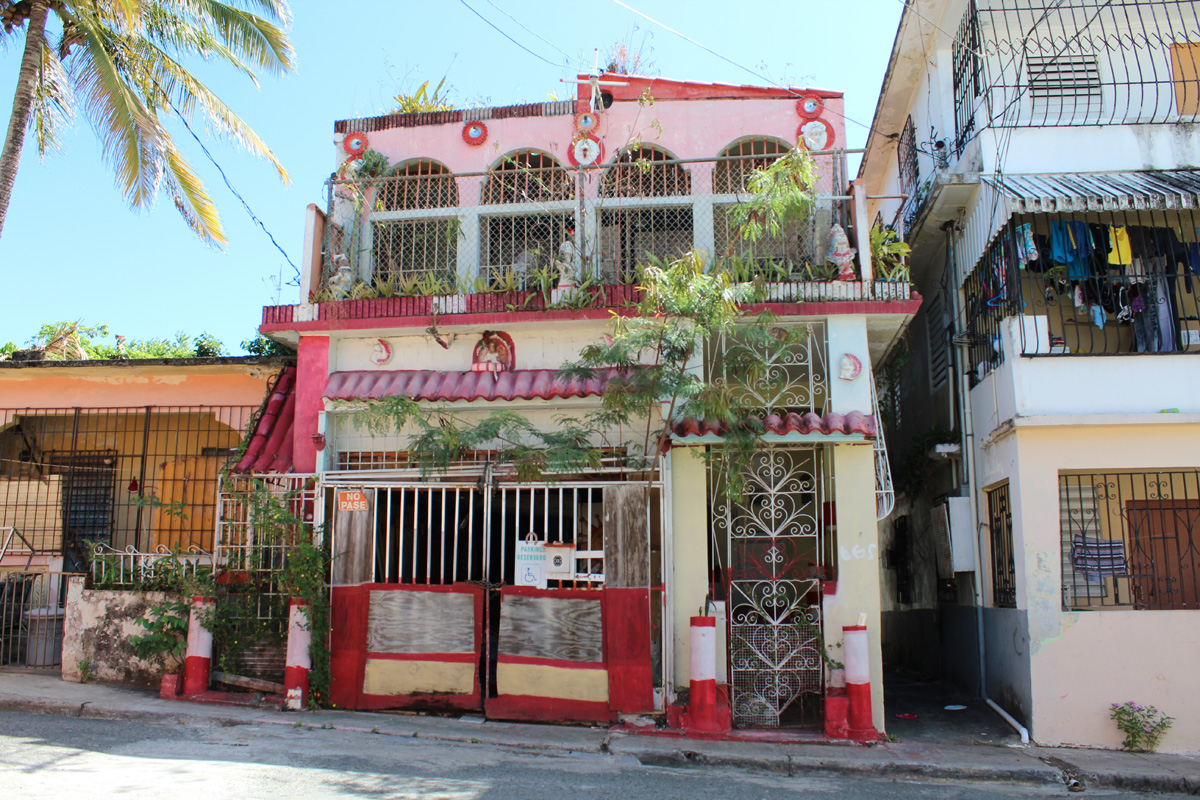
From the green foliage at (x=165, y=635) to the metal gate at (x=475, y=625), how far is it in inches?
61.5

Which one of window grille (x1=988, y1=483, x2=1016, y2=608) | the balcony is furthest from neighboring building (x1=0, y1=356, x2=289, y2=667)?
window grille (x1=988, y1=483, x2=1016, y2=608)

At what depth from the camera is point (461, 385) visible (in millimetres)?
8953

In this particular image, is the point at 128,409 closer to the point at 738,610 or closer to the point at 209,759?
the point at 209,759

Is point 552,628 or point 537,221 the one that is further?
point 537,221

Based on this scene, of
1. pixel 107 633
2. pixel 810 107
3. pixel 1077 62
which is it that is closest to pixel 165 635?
pixel 107 633

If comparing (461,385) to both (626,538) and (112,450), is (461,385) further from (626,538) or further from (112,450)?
(112,450)

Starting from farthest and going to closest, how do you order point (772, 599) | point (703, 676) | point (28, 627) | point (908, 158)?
1. point (908, 158)
2. point (28, 627)
3. point (772, 599)
4. point (703, 676)

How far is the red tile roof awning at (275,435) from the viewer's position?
9.20m

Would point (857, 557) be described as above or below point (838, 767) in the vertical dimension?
above

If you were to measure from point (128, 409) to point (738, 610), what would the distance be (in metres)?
8.58

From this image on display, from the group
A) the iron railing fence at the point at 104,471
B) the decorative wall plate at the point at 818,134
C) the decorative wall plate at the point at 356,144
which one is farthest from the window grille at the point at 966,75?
the iron railing fence at the point at 104,471

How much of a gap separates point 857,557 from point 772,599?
89cm

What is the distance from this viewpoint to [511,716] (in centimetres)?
809

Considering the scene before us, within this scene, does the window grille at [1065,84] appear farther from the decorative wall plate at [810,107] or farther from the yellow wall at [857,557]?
the yellow wall at [857,557]
